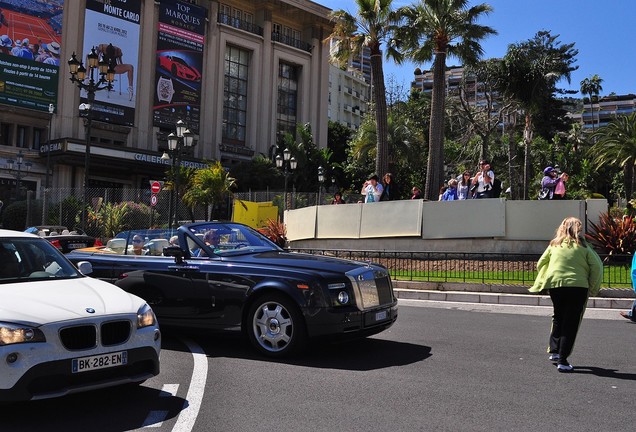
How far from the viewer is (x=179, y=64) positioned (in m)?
55.8

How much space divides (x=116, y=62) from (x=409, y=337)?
47.9 metres

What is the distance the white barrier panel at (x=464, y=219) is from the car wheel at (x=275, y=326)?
1226 cm

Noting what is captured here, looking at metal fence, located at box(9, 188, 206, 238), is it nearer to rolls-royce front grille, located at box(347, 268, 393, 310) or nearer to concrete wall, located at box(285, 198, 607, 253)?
concrete wall, located at box(285, 198, 607, 253)

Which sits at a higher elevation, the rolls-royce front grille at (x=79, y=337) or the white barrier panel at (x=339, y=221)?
the white barrier panel at (x=339, y=221)

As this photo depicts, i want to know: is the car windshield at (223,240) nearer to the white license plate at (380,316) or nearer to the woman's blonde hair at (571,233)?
the white license plate at (380,316)

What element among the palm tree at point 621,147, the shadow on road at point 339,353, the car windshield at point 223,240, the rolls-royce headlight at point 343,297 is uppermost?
the palm tree at point 621,147

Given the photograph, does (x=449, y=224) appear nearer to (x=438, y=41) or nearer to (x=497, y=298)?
(x=497, y=298)

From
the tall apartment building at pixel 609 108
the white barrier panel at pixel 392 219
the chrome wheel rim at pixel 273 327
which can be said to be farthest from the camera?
the tall apartment building at pixel 609 108

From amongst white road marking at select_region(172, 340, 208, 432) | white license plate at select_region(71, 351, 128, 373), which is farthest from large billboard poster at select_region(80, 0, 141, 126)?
white license plate at select_region(71, 351, 128, 373)

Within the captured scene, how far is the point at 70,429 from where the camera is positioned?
4469 mm

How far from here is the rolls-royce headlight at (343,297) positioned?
6.68m

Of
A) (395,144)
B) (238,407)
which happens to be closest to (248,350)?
(238,407)

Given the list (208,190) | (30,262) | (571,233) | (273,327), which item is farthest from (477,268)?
(208,190)

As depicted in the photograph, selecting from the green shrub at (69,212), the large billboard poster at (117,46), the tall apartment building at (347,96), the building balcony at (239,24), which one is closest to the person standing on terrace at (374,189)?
the green shrub at (69,212)
